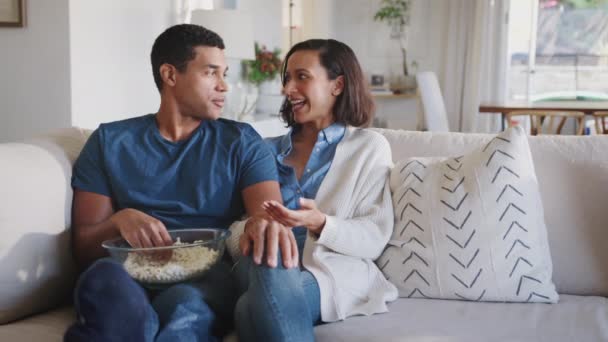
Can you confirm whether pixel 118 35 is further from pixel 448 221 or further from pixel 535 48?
pixel 535 48

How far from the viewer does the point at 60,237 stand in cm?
172

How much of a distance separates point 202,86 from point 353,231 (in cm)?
56

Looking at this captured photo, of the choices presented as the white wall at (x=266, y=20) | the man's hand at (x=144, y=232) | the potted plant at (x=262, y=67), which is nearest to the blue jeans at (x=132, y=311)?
the man's hand at (x=144, y=232)

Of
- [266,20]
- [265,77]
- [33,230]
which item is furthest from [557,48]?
[33,230]

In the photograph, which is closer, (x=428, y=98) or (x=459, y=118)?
(x=428, y=98)

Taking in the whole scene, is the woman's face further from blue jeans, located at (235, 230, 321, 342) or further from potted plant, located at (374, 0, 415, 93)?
potted plant, located at (374, 0, 415, 93)

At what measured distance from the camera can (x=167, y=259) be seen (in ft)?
5.27

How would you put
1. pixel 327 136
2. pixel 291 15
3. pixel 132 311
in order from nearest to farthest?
pixel 132 311
pixel 327 136
pixel 291 15

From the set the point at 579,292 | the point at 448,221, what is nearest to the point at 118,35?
the point at 448,221

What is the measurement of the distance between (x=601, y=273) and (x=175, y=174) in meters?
1.10

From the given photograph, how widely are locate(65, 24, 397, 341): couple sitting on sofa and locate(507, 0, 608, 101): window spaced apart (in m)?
5.31

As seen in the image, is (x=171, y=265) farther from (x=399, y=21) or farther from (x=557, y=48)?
(x=557, y=48)

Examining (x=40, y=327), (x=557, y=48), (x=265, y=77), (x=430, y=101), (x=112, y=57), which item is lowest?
(x=40, y=327)

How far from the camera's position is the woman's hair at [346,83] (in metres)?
2.07
